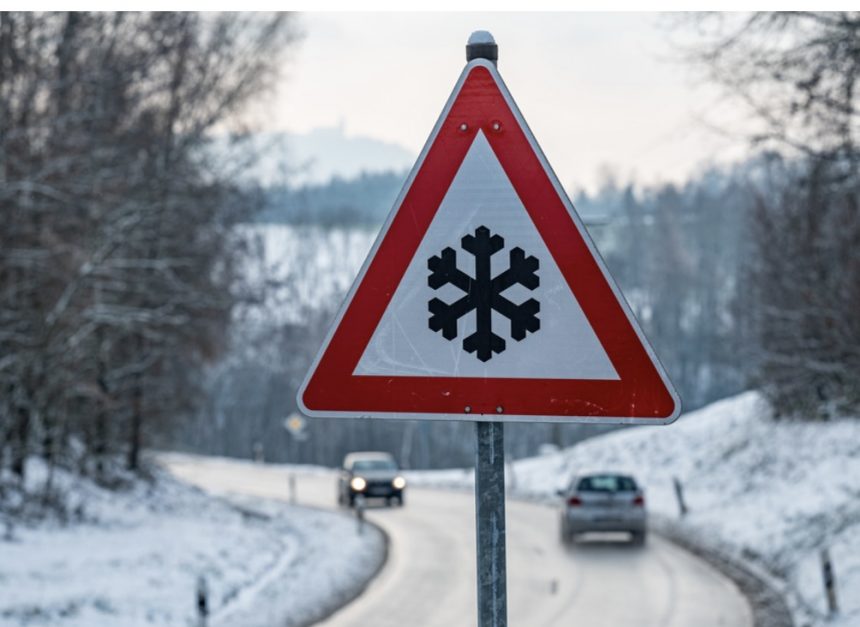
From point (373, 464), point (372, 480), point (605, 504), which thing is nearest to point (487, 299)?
point (605, 504)

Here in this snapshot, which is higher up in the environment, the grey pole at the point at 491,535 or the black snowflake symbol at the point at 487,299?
the black snowflake symbol at the point at 487,299

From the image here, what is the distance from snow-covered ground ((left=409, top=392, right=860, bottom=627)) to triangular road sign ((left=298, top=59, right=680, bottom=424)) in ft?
34.7

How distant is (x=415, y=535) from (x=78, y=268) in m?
9.15

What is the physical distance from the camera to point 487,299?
3170 mm

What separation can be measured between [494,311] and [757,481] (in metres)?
28.5

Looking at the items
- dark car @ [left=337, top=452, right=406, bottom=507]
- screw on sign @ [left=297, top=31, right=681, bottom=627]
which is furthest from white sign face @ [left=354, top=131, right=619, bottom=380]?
dark car @ [left=337, top=452, right=406, bottom=507]

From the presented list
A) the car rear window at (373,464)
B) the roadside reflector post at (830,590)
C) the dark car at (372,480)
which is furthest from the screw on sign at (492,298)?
the car rear window at (373,464)

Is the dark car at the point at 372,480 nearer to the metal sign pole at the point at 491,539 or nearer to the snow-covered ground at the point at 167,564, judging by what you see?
the snow-covered ground at the point at 167,564

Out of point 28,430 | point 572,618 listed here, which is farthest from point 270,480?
point 572,618

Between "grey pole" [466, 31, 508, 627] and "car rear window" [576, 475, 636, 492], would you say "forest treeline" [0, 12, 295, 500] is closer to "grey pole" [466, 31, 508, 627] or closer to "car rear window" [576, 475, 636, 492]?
"car rear window" [576, 475, 636, 492]

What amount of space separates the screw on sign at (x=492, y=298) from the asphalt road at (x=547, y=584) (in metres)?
11.3

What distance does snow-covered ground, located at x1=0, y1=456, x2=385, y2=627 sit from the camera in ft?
44.6

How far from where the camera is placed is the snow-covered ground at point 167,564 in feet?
44.6

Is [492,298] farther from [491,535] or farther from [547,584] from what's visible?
[547,584]
